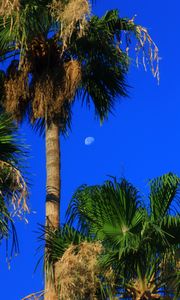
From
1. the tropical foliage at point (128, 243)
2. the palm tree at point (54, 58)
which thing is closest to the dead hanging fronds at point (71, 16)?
the palm tree at point (54, 58)

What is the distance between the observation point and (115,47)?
15.1 meters

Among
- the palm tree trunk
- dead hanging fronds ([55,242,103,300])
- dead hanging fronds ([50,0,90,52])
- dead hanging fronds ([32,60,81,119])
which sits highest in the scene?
dead hanging fronds ([50,0,90,52])

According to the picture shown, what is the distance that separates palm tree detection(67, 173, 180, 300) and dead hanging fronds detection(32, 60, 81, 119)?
2277mm

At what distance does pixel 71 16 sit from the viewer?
13477 millimetres

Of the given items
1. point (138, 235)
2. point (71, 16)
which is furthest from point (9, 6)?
point (138, 235)

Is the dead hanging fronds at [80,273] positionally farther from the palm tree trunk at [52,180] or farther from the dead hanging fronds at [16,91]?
the dead hanging fronds at [16,91]

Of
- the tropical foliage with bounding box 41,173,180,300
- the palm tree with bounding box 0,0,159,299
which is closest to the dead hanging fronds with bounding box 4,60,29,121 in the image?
the palm tree with bounding box 0,0,159,299

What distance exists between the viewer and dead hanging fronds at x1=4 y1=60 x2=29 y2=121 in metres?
14.6

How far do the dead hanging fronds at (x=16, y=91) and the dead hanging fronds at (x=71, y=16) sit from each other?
100 cm

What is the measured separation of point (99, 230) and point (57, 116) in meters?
2.78

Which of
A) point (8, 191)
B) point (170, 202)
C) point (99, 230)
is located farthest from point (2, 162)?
point (170, 202)

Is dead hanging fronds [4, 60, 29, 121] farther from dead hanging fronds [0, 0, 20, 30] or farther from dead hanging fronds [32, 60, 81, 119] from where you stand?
dead hanging fronds [0, 0, 20, 30]

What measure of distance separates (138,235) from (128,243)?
27cm

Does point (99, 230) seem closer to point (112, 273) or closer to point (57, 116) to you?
point (112, 273)
